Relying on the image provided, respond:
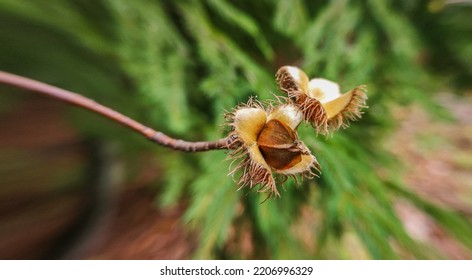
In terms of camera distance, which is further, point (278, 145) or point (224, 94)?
point (224, 94)

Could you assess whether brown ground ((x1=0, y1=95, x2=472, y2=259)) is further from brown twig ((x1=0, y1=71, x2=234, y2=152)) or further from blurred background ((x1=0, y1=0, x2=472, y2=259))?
brown twig ((x1=0, y1=71, x2=234, y2=152))

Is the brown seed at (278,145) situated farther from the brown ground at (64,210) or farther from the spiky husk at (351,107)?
the brown ground at (64,210)

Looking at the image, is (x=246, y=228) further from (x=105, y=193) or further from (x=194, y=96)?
(x=105, y=193)

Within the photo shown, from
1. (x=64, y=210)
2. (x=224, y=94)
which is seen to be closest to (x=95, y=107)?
(x=224, y=94)

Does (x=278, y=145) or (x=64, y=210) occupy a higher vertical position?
(x=64, y=210)

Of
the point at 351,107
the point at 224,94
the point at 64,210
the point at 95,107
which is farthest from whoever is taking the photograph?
the point at 64,210

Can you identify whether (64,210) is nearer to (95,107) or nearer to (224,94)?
(224,94)
